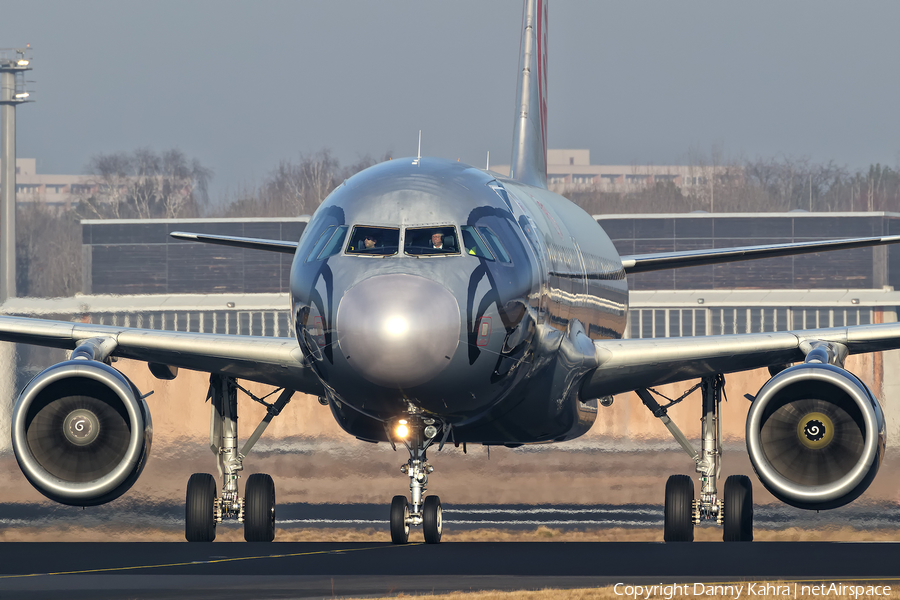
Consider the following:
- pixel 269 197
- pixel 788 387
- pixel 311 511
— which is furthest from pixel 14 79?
pixel 788 387

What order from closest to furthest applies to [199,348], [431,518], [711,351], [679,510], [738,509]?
[431,518]
[199,348]
[711,351]
[738,509]
[679,510]

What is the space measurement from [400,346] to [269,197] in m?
78.8

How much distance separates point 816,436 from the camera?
50.4ft

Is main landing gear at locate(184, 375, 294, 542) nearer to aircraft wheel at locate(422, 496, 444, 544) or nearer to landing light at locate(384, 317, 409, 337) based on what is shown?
aircraft wheel at locate(422, 496, 444, 544)

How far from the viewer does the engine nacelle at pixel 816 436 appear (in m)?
15.0

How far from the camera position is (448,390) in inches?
521

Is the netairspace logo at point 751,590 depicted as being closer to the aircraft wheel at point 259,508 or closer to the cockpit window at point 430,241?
the cockpit window at point 430,241

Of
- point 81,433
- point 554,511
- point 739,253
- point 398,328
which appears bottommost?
point 554,511

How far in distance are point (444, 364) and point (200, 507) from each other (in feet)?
26.1

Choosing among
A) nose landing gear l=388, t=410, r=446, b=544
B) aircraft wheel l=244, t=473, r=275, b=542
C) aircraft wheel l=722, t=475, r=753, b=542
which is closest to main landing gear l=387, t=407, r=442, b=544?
nose landing gear l=388, t=410, r=446, b=544

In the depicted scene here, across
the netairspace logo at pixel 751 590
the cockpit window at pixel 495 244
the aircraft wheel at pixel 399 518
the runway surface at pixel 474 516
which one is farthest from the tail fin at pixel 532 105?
the netairspace logo at pixel 751 590

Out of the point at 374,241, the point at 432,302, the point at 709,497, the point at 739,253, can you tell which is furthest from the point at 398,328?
the point at 739,253

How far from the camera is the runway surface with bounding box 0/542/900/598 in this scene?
12.4 metres

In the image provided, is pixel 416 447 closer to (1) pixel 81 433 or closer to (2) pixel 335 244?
(2) pixel 335 244
